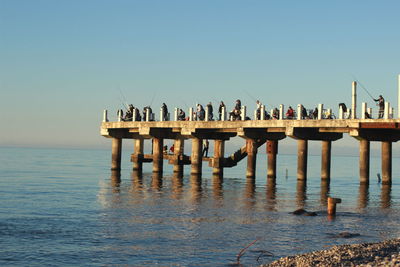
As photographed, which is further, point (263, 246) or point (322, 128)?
point (322, 128)

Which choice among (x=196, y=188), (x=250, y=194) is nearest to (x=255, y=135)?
(x=196, y=188)

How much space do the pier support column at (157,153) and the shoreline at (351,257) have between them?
104 feet

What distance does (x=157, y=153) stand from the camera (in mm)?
48812

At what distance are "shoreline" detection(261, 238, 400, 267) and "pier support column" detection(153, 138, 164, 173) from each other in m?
31.7

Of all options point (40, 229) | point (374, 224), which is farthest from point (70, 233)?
point (374, 224)

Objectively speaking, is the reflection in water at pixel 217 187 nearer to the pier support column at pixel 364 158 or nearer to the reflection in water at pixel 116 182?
the reflection in water at pixel 116 182

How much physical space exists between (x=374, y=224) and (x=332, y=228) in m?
2.28

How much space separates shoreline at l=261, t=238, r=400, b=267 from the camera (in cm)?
1446

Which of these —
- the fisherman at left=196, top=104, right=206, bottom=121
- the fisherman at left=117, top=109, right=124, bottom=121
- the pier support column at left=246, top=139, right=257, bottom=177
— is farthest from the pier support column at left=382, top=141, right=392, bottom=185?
the fisherman at left=117, top=109, right=124, bottom=121

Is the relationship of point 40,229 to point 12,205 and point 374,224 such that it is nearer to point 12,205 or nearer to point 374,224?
point 12,205

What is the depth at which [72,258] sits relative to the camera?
17078mm

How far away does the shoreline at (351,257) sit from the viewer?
14.5 metres

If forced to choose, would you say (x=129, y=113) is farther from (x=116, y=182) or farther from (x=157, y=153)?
(x=116, y=182)

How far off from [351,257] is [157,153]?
34.3 meters
